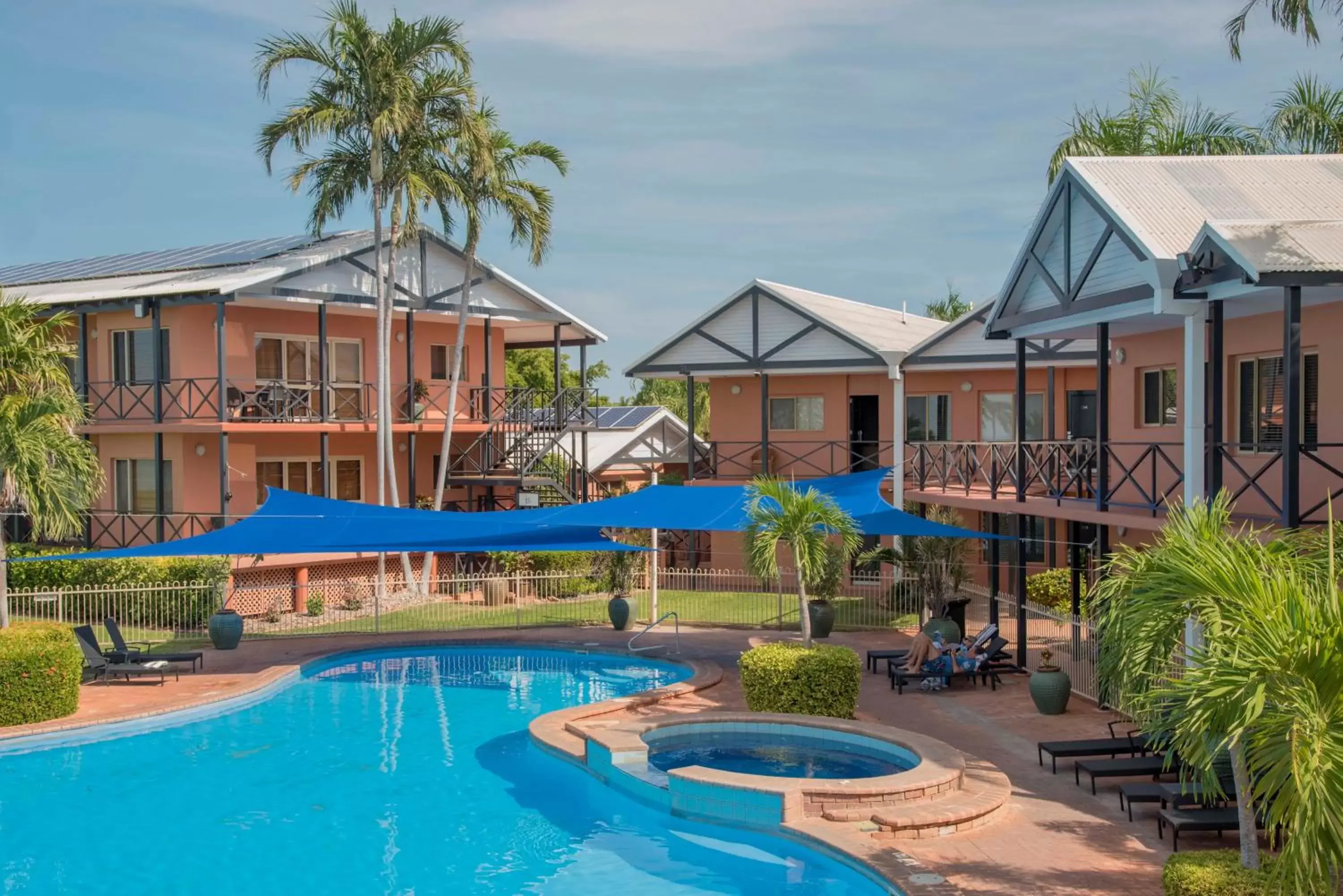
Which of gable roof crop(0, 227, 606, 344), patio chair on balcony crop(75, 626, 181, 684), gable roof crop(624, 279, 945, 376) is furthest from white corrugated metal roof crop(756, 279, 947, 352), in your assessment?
patio chair on balcony crop(75, 626, 181, 684)

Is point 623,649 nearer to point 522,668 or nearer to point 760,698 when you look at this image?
point 522,668

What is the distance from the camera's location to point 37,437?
63.4 feet

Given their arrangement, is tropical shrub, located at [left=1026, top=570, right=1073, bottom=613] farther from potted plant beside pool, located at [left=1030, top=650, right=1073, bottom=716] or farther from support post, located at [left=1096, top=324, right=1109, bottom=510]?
potted plant beside pool, located at [left=1030, top=650, right=1073, bottom=716]

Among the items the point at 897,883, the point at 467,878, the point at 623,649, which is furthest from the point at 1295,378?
the point at 623,649

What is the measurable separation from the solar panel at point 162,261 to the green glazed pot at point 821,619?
15.3 m

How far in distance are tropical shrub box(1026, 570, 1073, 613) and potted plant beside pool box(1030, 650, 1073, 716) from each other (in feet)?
27.3

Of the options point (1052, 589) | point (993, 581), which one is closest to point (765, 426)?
point (1052, 589)

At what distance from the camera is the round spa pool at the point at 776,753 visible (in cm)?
1431

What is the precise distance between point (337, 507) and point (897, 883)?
39.7ft

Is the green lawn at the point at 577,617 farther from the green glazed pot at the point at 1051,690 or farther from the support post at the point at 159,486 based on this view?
the green glazed pot at the point at 1051,690

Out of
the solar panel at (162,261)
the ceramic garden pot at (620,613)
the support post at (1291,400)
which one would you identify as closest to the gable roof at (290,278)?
the solar panel at (162,261)

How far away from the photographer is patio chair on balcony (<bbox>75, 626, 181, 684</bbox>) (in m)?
19.3

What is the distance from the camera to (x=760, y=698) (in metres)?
16.1

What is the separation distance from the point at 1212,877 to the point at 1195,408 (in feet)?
24.4
